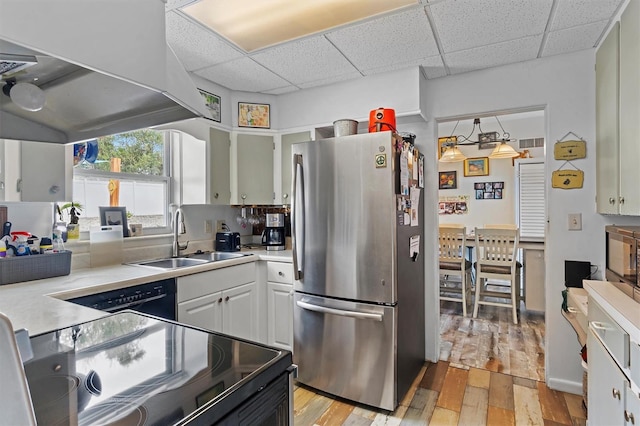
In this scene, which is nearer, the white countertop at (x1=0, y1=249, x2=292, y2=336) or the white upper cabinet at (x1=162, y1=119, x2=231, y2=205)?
the white countertop at (x1=0, y1=249, x2=292, y2=336)

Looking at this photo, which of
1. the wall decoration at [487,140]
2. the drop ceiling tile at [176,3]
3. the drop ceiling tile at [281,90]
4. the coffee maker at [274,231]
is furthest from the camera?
the wall decoration at [487,140]

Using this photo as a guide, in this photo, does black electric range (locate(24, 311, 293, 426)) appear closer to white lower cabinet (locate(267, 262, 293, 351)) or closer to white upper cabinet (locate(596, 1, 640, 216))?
white lower cabinet (locate(267, 262, 293, 351))

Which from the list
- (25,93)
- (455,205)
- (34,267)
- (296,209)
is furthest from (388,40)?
(455,205)

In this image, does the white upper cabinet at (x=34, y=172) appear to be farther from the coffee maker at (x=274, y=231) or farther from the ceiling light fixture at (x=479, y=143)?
the ceiling light fixture at (x=479, y=143)

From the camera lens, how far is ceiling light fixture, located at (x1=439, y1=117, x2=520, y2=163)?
14.2 ft

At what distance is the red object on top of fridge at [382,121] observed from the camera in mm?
2299

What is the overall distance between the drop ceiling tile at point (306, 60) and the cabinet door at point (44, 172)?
1377 mm

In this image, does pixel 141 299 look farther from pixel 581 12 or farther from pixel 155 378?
pixel 581 12

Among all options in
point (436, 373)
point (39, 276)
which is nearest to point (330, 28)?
point (39, 276)

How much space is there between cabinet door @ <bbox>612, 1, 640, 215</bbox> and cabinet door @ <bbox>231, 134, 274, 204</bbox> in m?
2.48

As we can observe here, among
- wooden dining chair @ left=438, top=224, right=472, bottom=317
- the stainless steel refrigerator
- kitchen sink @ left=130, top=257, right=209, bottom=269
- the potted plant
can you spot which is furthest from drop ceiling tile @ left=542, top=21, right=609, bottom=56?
the potted plant

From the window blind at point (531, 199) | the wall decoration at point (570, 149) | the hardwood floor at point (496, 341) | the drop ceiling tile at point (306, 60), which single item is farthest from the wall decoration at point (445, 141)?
the drop ceiling tile at point (306, 60)

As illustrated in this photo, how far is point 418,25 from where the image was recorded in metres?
2.01

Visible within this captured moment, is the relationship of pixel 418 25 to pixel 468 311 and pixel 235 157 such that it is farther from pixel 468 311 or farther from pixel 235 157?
pixel 468 311
